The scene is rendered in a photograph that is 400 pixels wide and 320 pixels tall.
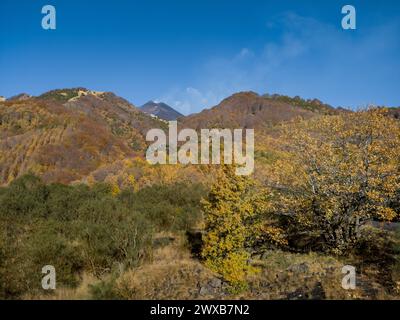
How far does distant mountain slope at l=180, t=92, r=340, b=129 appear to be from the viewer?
385 feet

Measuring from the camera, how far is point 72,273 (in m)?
12.5

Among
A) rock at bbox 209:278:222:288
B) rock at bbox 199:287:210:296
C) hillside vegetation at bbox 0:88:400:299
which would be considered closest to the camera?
hillside vegetation at bbox 0:88:400:299

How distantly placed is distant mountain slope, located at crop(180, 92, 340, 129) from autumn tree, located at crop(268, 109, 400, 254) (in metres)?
98.4

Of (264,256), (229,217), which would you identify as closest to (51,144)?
(264,256)

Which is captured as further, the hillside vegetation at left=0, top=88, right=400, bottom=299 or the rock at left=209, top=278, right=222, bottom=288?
the rock at left=209, top=278, right=222, bottom=288

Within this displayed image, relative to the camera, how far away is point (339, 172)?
1259 centimetres

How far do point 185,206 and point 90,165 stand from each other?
4484 centimetres

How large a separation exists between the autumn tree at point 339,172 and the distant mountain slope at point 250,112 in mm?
98441

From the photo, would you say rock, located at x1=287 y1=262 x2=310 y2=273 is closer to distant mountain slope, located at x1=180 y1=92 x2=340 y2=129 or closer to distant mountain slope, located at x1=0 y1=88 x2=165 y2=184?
distant mountain slope, located at x1=0 y1=88 x2=165 y2=184

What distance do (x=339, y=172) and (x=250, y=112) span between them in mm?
117302

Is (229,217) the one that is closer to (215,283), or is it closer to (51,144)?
(215,283)

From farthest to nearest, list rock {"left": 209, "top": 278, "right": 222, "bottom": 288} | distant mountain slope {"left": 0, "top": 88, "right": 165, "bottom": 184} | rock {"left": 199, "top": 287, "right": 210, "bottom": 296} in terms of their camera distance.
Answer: distant mountain slope {"left": 0, "top": 88, "right": 165, "bottom": 184}, rock {"left": 209, "top": 278, "right": 222, "bottom": 288}, rock {"left": 199, "top": 287, "right": 210, "bottom": 296}

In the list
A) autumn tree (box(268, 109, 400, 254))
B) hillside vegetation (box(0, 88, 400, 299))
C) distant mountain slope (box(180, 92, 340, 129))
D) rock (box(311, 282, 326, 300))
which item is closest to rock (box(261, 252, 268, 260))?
hillside vegetation (box(0, 88, 400, 299))

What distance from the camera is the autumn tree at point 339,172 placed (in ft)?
40.0
